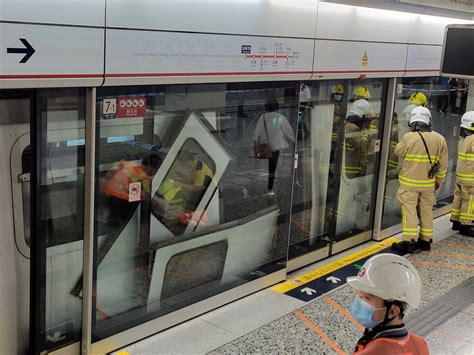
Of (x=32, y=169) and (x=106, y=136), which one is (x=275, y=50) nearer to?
(x=106, y=136)

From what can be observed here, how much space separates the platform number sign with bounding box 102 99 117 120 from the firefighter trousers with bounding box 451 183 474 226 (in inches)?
216

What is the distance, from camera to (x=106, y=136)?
446cm

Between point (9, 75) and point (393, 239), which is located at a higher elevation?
point (9, 75)

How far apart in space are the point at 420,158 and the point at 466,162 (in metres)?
1.31

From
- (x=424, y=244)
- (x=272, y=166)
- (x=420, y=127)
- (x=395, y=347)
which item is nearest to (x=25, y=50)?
(x=395, y=347)

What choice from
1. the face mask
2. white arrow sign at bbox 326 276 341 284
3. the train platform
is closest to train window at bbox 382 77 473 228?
the train platform

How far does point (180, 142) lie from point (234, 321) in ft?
5.23

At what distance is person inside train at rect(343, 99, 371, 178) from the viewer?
23.9ft

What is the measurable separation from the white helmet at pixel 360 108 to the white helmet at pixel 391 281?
445 centimetres

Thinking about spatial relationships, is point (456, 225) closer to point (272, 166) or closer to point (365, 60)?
point (365, 60)

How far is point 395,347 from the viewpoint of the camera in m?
2.72

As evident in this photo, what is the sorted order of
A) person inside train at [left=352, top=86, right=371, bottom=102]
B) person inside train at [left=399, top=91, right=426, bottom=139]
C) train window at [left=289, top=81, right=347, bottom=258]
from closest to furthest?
train window at [left=289, top=81, right=347, bottom=258] < person inside train at [left=352, top=86, right=371, bottom=102] < person inside train at [left=399, top=91, right=426, bottom=139]

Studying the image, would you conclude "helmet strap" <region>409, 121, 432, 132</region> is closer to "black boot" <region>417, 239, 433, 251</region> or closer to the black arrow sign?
"black boot" <region>417, 239, 433, 251</region>

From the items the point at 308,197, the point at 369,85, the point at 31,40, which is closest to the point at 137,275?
the point at 31,40
